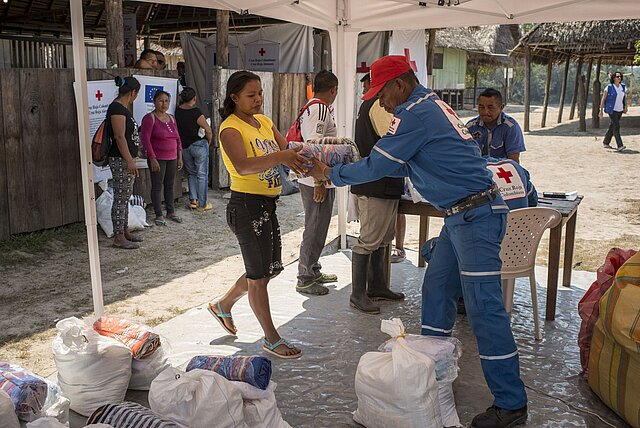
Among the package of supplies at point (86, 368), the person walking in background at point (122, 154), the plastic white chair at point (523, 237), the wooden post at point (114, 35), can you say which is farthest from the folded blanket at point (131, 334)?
the wooden post at point (114, 35)

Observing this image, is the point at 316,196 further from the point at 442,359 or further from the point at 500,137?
the point at 442,359

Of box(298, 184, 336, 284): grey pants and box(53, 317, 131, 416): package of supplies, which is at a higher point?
box(298, 184, 336, 284): grey pants

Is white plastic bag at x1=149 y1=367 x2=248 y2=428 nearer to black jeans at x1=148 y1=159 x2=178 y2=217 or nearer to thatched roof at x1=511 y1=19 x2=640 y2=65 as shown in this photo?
black jeans at x1=148 y1=159 x2=178 y2=217

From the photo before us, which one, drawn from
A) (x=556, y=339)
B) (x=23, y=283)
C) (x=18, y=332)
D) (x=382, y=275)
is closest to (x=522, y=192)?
(x=556, y=339)

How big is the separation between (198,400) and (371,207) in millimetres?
2472

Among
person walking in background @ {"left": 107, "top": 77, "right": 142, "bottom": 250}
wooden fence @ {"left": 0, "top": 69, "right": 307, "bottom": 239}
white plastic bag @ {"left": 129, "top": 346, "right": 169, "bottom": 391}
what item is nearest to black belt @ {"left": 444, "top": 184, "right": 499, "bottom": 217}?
white plastic bag @ {"left": 129, "top": 346, "right": 169, "bottom": 391}

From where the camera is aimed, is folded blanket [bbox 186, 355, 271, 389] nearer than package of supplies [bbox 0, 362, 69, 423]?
No

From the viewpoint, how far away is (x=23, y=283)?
6027 millimetres

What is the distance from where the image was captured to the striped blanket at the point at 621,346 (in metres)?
3.24

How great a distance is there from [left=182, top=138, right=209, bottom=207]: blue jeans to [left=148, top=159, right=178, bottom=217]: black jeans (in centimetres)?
49

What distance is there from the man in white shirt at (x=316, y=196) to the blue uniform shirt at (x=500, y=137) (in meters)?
1.19

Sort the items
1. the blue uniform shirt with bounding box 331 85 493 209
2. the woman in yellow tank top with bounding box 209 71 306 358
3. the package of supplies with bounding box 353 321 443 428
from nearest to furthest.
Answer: the package of supplies with bounding box 353 321 443 428 < the blue uniform shirt with bounding box 331 85 493 209 < the woman in yellow tank top with bounding box 209 71 306 358

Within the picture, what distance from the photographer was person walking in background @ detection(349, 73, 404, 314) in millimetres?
4980

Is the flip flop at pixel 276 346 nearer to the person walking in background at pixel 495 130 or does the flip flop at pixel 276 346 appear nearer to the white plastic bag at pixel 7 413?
the white plastic bag at pixel 7 413
